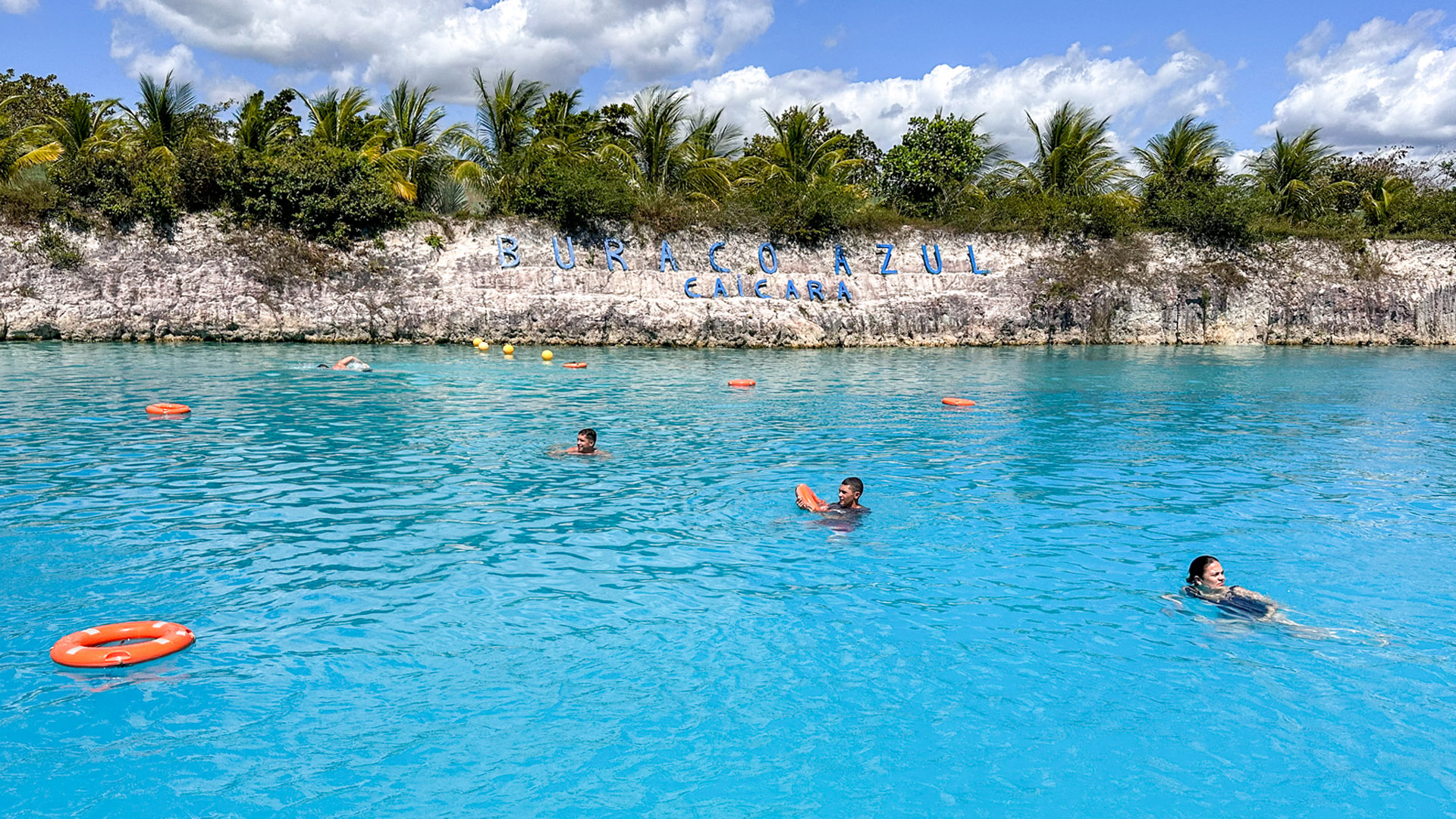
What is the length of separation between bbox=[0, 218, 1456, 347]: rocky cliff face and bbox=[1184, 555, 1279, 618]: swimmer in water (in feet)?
84.1

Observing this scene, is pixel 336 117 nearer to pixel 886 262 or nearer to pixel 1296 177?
pixel 886 262

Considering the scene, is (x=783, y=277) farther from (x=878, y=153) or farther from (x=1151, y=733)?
(x=1151, y=733)

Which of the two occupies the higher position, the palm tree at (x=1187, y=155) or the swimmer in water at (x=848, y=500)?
the palm tree at (x=1187, y=155)

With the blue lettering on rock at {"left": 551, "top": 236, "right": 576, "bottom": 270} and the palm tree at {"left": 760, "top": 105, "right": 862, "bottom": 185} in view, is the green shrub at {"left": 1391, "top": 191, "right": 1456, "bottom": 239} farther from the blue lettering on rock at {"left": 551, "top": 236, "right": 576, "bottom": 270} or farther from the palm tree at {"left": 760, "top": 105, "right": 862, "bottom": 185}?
the blue lettering on rock at {"left": 551, "top": 236, "right": 576, "bottom": 270}

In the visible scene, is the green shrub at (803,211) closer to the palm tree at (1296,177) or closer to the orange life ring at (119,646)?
the palm tree at (1296,177)

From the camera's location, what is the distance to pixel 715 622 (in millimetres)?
7195

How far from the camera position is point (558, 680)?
6.18 metres

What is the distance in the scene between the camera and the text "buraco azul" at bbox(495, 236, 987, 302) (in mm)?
33000

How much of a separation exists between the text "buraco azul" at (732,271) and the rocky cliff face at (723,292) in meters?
0.10

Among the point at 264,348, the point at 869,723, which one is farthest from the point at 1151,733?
the point at 264,348

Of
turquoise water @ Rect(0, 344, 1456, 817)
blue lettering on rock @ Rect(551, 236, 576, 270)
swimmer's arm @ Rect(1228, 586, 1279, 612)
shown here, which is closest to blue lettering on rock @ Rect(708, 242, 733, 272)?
blue lettering on rock @ Rect(551, 236, 576, 270)

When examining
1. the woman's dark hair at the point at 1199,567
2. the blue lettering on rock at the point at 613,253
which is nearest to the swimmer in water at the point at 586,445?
the woman's dark hair at the point at 1199,567

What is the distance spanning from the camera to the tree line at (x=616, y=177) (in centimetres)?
3166

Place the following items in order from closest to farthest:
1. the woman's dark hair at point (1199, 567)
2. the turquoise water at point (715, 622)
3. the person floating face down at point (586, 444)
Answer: the turquoise water at point (715, 622) → the woman's dark hair at point (1199, 567) → the person floating face down at point (586, 444)
